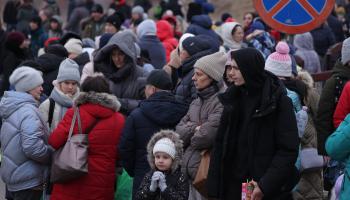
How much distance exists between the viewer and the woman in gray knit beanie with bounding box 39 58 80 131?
390 inches

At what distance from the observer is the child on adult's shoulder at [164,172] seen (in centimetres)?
827

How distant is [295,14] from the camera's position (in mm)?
9023

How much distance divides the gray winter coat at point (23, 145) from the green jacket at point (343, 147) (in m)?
3.06

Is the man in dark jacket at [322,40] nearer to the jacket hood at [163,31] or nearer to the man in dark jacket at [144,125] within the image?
the jacket hood at [163,31]

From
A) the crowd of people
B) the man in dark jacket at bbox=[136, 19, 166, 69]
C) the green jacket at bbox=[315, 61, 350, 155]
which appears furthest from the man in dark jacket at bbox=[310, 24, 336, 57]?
the green jacket at bbox=[315, 61, 350, 155]

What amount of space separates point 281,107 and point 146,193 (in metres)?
1.51

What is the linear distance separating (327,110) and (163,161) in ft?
5.82

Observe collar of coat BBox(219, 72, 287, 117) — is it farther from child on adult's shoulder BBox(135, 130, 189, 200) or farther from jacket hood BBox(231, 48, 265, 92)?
child on adult's shoulder BBox(135, 130, 189, 200)

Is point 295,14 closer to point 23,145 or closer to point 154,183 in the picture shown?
point 154,183

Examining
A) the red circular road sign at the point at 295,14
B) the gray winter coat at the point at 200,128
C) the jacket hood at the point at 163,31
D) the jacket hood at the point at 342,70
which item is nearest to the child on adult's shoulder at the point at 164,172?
the gray winter coat at the point at 200,128

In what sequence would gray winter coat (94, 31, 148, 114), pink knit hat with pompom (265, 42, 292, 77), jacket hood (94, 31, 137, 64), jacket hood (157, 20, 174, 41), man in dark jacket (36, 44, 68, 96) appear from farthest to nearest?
1. jacket hood (157, 20, 174, 41)
2. man in dark jacket (36, 44, 68, 96)
3. jacket hood (94, 31, 137, 64)
4. gray winter coat (94, 31, 148, 114)
5. pink knit hat with pompom (265, 42, 292, 77)

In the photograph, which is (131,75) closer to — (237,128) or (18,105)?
(18,105)

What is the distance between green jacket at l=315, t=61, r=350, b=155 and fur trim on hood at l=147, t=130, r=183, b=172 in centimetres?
151

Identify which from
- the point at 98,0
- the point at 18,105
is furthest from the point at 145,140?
the point at 98,0
